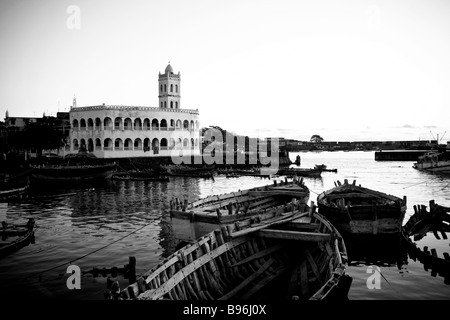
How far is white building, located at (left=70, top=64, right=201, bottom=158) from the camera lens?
243 feet

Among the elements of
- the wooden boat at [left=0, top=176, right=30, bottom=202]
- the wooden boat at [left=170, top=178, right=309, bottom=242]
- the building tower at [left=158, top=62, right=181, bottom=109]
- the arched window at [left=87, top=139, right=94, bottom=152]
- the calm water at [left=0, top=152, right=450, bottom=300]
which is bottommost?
the calm water at [left=0, top=152, right=450, bottom=300]

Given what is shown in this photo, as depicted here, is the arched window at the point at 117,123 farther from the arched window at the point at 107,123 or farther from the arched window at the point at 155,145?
the arched window at the point at 155,145

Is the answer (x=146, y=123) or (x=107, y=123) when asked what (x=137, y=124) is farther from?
(x=107, y=123)

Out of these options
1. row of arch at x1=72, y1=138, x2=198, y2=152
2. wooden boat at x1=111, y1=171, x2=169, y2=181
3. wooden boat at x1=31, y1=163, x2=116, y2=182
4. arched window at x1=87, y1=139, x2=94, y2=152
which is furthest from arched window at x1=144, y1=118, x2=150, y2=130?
wooden boat at x1=31, y1=163, x2=116, y2=182

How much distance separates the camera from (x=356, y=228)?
22234 millimetres

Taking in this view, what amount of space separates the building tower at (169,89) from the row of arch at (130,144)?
12.5 meters

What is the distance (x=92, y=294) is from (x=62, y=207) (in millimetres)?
23141

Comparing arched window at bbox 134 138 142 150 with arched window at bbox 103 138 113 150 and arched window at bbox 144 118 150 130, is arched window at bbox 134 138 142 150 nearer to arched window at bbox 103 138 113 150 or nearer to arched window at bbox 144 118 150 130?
arched window at bbox 144 118 150 130

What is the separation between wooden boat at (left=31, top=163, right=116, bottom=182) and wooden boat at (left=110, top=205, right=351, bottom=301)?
4503 cm

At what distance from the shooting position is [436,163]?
264ft
